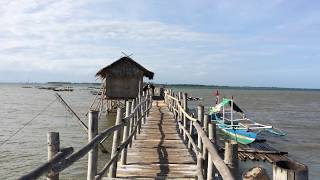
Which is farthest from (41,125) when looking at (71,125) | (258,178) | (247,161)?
(258,178)

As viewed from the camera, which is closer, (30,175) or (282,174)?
(282,174)

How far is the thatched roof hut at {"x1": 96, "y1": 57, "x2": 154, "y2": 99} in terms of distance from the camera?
3206 cm

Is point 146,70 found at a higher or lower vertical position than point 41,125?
higher

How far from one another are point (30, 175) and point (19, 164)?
1455 cm

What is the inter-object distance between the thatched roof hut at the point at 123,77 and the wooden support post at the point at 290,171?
29.0 meters

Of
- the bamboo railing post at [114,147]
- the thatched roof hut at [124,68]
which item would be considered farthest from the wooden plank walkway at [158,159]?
the thatched roof hut at [124,68]

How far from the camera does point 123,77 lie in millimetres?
32500

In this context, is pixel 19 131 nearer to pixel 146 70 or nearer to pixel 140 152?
pixel 146 70

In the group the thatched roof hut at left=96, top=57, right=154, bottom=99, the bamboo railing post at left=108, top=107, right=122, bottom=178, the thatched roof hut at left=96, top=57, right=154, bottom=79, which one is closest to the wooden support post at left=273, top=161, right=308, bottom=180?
the bamboo railing post at left=108, top=107, right=122, bottom=178

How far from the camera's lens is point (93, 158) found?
20.9 feet

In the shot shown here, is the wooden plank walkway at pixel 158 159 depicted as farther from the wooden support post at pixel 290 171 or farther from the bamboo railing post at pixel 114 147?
the wooden support post at pixel 290 171

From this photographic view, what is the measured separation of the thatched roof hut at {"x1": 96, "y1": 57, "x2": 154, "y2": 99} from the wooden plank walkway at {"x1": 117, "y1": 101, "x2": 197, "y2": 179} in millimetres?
18228

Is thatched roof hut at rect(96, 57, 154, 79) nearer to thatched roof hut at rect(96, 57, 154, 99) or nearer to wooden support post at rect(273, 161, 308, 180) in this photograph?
thatched roof hut at rect(96, 57, 154, 99)

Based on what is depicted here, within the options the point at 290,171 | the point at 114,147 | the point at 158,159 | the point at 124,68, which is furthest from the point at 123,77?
the point at 290,171
